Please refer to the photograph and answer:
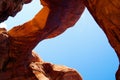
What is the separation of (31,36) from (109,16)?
7.27 m

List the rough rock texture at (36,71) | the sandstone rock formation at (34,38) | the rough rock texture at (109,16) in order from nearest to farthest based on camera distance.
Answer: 1. the rough rock texture at (109,16)
2. the sandstone rock formation at (34,38)
3. the rough rock texture at (36,71)

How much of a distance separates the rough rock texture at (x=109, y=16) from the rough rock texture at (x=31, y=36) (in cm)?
400

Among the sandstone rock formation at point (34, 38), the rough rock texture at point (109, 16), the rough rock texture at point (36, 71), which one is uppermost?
the rough rock texture at point (109, 16)

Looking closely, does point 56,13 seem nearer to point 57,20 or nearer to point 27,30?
point 57,20

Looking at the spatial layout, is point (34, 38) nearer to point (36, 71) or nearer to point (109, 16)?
point (36, 71)

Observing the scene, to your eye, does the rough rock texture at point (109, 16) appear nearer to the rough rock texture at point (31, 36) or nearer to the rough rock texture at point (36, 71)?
the rough rock texture at point (31, 36)

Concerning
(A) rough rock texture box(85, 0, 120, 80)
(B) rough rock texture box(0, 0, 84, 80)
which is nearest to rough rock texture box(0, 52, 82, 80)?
(B) rough rock texture box(0, 0, 84, 80)

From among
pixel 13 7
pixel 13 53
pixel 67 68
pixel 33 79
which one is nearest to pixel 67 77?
pixel 67 68

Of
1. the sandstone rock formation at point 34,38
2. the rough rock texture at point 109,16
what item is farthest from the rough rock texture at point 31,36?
the rough rock texture at point 109,16

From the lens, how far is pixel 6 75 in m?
14.8

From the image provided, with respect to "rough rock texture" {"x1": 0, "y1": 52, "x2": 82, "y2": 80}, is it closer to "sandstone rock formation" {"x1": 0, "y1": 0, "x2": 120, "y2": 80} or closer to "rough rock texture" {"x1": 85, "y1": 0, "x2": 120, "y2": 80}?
"sandstone rock formation" {"x1": 0, "y1": 0, "x2": 120, "y2": 80}

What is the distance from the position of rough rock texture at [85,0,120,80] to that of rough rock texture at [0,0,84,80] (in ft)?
13.1

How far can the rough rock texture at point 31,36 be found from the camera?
14451mm

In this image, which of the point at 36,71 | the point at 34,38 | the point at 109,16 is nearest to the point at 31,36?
the point at 34,38
